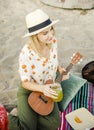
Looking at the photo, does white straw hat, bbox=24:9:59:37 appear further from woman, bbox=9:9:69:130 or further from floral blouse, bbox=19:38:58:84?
floral blouse, bbox=19:38:58:84

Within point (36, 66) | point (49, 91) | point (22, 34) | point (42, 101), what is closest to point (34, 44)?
point (36, 66)

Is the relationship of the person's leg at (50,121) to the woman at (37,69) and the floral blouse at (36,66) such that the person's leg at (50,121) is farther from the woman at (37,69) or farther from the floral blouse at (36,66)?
the floral blouse at (36,66)

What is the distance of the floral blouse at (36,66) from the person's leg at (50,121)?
13.6 inches

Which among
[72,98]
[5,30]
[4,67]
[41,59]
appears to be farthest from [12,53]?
[41,59]

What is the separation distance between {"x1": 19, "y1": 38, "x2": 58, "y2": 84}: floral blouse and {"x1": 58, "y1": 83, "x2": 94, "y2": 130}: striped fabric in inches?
22.6

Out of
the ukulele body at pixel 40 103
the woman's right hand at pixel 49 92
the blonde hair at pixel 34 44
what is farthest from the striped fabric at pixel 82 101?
the blonde hair at pixel 34 44

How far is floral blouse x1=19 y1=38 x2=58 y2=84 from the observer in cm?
308

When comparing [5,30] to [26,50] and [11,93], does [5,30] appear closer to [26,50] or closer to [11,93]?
[11,93]

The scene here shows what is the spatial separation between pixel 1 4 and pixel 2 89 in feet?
9.07

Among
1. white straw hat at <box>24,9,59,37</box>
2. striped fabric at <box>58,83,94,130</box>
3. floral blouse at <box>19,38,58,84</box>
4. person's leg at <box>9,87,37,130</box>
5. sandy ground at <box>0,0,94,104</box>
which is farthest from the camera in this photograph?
sandy ground at <box>0,0,94,104</box>

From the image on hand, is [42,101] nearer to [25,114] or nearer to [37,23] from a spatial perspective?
Answer: [25,114]

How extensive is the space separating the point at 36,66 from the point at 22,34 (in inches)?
103

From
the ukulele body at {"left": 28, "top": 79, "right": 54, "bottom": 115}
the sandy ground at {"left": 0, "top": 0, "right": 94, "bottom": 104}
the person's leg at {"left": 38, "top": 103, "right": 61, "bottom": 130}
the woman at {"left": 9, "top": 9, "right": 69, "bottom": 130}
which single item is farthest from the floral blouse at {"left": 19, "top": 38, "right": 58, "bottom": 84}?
the sandy ground at {"left": 0, "top": 0, "right": 94, "bottom": 104}

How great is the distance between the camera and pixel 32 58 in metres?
3.09
